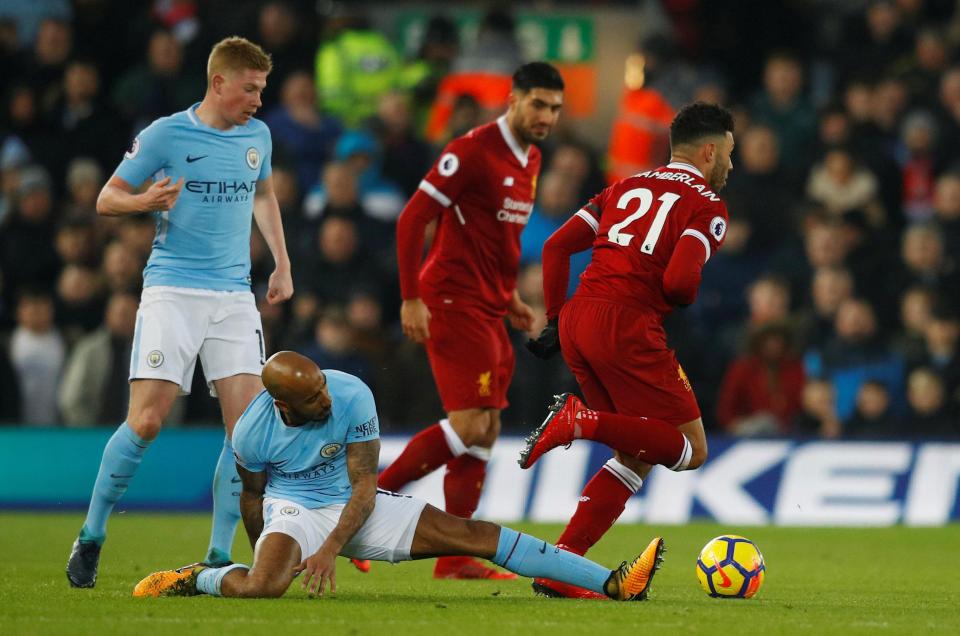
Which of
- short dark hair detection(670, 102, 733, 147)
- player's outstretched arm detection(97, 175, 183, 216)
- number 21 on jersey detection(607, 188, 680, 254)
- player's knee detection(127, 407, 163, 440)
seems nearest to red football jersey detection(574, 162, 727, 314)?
number 21 on jersey detection(607, 188, 680, 254)

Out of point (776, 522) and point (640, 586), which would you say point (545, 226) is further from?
point (640, 586)

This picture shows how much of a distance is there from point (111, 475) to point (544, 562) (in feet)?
6.80

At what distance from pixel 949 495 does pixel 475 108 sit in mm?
5157

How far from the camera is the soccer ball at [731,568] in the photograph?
7172mm

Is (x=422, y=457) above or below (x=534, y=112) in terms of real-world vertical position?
below

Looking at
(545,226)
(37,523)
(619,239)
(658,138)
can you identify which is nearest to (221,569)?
(619,239)

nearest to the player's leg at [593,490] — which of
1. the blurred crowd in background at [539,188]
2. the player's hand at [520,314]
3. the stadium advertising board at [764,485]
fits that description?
the player's hand at [520,314]

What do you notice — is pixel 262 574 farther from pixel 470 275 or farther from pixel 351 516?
pixel 470 275

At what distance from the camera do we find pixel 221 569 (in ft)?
22.1

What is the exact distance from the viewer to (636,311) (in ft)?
23.9

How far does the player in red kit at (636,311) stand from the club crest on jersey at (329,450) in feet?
3.19

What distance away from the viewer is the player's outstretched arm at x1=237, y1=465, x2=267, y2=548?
6.88m

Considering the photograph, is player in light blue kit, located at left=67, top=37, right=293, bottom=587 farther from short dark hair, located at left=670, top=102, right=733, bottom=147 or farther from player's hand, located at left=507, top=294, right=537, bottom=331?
short dark hair, located at left=670, top=102, right=733, bottom=147

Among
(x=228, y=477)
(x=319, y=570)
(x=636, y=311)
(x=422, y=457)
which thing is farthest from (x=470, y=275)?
(x=319, y=570)
